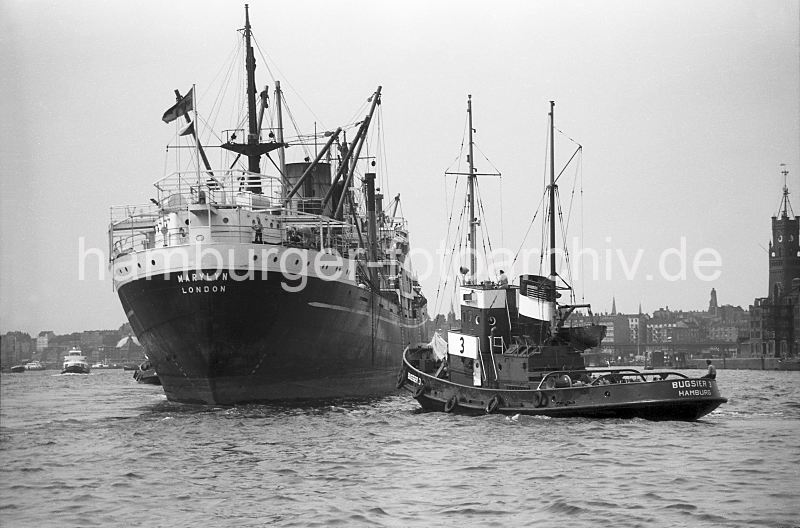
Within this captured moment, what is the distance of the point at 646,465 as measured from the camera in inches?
1083

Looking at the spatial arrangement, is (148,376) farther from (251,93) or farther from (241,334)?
(241,334)

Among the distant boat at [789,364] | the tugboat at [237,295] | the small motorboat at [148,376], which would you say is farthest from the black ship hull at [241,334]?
the distant boat at [789,364]

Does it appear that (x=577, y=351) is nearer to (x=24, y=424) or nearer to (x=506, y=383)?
(x=506, y=383)

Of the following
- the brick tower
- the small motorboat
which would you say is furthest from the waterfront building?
the small motorboat

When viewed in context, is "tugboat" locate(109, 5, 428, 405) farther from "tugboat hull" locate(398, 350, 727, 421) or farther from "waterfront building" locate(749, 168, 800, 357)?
"waterfront building" locate(749, 168, 800, 357)

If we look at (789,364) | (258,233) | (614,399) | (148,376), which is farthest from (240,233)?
(789,364)

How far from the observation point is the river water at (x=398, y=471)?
2164 centimetres

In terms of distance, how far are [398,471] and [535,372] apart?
49.1ft

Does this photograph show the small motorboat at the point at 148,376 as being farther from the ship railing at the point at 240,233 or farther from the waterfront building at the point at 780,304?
the waterfront building at the point at 780,304

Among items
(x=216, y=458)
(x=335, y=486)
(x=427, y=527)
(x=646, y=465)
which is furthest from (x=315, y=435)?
(x=427, y=527)

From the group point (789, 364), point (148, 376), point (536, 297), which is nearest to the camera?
point (536, 297)

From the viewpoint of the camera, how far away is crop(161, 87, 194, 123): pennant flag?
1869 inches

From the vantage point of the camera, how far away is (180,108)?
157 ft

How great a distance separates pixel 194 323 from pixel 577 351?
16930 mm
